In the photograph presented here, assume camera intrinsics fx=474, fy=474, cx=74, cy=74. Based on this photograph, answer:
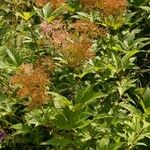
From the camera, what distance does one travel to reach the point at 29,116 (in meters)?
3.05

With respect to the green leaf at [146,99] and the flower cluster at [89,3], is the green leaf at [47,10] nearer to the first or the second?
the flower cluster at [89,3]

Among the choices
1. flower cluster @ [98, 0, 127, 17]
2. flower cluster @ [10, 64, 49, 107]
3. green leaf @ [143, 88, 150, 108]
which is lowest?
green leaf @ [143, 88, 150, 108]

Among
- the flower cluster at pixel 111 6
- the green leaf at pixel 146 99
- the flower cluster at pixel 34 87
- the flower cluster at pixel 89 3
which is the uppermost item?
the flower cluster at pixel 89 3

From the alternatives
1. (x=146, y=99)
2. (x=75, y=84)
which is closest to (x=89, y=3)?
(x=75, y=84)

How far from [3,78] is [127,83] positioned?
928mm

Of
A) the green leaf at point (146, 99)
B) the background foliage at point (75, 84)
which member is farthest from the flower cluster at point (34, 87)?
the green leaf at point (146, 99)

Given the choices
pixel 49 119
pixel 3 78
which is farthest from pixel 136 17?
pixel 49 119

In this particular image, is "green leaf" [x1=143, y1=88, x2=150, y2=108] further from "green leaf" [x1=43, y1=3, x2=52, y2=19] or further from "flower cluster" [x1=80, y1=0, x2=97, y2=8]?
"green leaf" [x1=43, y1=3, x2=52, y2=19]

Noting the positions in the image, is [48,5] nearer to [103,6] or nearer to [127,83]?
[103,6]

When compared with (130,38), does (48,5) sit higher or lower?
higher

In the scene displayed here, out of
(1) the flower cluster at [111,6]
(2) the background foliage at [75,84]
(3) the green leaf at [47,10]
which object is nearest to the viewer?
(2) the background foliage at [75,84]

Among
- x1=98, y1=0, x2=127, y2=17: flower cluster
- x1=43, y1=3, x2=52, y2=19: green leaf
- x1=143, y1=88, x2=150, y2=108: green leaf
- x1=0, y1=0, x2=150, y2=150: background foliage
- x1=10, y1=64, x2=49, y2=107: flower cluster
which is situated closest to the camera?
x1=10, y1=64, x2=49, y2=107: flower cluster

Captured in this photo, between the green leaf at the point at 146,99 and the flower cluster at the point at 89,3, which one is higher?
the flower cluster at the point at 89,3

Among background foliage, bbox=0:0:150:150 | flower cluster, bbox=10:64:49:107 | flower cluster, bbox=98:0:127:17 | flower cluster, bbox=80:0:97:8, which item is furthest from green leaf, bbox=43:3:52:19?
flower cluster, bbox=10:64:49:107
